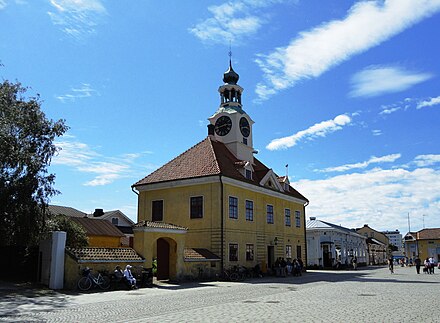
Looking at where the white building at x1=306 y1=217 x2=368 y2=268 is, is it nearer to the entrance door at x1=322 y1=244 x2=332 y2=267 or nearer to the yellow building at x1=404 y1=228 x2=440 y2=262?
the entrance door at x1=322 y1=244 x2=332 y2=267

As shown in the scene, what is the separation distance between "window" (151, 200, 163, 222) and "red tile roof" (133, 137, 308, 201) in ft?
5.38

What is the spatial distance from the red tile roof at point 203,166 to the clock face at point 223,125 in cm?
127

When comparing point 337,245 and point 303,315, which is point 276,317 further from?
point 337,245

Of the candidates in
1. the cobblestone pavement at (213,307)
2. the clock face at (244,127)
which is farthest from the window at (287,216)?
the cobblestone pavement at (213,307)

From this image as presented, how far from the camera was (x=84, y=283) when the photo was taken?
2014cm

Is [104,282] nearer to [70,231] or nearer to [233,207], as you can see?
[70,231]

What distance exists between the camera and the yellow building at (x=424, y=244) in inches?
2891

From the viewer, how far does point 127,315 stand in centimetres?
1245

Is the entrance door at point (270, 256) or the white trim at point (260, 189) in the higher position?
the white trim at point (260, 189)

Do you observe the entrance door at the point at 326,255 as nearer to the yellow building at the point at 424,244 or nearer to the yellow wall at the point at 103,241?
the yellow wall at the point at 103,241

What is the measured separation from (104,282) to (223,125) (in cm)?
2047

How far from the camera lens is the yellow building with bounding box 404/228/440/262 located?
7344cm

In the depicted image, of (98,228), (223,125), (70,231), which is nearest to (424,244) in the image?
(223,125)

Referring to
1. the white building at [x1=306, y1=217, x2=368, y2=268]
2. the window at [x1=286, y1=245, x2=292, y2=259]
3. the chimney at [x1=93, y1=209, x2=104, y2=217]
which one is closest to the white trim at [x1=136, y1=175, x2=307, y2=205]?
the window at [x1=286, y1=245, x2=292, y2=259]
